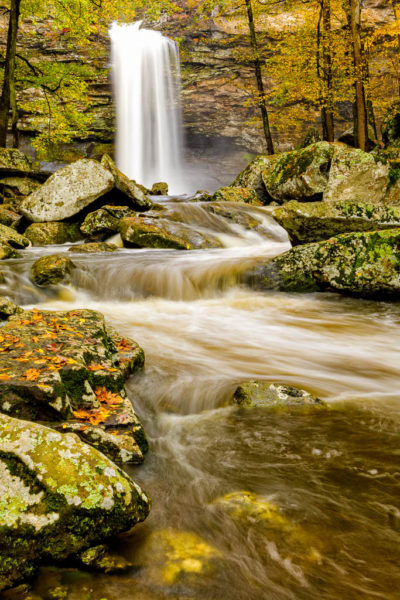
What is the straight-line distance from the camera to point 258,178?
16.8 metres

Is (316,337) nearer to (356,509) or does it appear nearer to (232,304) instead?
(232,304)

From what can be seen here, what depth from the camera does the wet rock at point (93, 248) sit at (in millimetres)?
9672

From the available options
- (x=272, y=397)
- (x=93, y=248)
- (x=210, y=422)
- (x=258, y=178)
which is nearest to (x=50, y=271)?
(x=93, y=248)

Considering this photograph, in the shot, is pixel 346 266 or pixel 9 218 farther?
pixel 9 218

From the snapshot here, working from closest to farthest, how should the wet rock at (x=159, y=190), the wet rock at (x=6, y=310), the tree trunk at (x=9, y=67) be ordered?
the wet rock at (x=6, y=310) < the tree trunk at (x=9, y=67) < the wet rock at (x=159, y=190)

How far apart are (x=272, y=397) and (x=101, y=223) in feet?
29.0

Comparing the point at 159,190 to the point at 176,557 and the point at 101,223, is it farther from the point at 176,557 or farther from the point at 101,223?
the point at 176,557

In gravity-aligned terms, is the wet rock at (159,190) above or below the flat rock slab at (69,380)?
above

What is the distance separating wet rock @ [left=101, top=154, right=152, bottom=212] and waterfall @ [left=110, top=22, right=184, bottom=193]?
55.9 ft

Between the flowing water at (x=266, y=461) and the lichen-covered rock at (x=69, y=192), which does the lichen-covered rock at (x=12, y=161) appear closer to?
the lichen-covered rock at (x=69, y=192)

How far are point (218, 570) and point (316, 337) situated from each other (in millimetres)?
4119

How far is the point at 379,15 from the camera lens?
26750 mm

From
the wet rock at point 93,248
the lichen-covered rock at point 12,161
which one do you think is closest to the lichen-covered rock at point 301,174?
the wet rock at point 93,248

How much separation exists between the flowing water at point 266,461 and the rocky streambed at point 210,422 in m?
0.01
